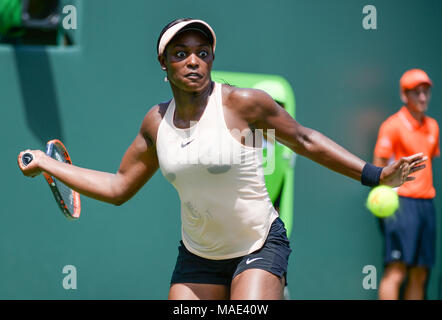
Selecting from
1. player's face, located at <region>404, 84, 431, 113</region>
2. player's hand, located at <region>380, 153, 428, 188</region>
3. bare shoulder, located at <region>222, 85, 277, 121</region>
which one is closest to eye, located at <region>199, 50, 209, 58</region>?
bare shoulder, located at <region>222, 85, 277, 121</region>

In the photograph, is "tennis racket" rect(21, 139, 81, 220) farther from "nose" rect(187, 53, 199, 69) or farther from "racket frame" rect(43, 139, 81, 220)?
"nose" rect(187, 53, 199, 69)

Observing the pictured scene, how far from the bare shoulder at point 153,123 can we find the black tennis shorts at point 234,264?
594 millimetres

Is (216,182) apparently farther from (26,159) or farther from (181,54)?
(26,159)

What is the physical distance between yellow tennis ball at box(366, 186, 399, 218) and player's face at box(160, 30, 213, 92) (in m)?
2.53

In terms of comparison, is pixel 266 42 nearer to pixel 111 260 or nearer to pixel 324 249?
pixel 324 249

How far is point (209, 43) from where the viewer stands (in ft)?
9.64

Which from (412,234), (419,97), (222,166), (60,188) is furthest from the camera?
(419,97)

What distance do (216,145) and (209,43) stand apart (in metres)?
0.51

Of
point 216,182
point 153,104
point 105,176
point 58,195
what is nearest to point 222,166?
point 216,182

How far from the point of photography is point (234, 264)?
2939mm

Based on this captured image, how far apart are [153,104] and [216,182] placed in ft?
7.97

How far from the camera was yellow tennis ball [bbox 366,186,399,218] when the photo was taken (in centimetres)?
495

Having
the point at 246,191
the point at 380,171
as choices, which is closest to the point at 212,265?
the point at 246,191

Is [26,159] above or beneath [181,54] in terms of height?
beneath
